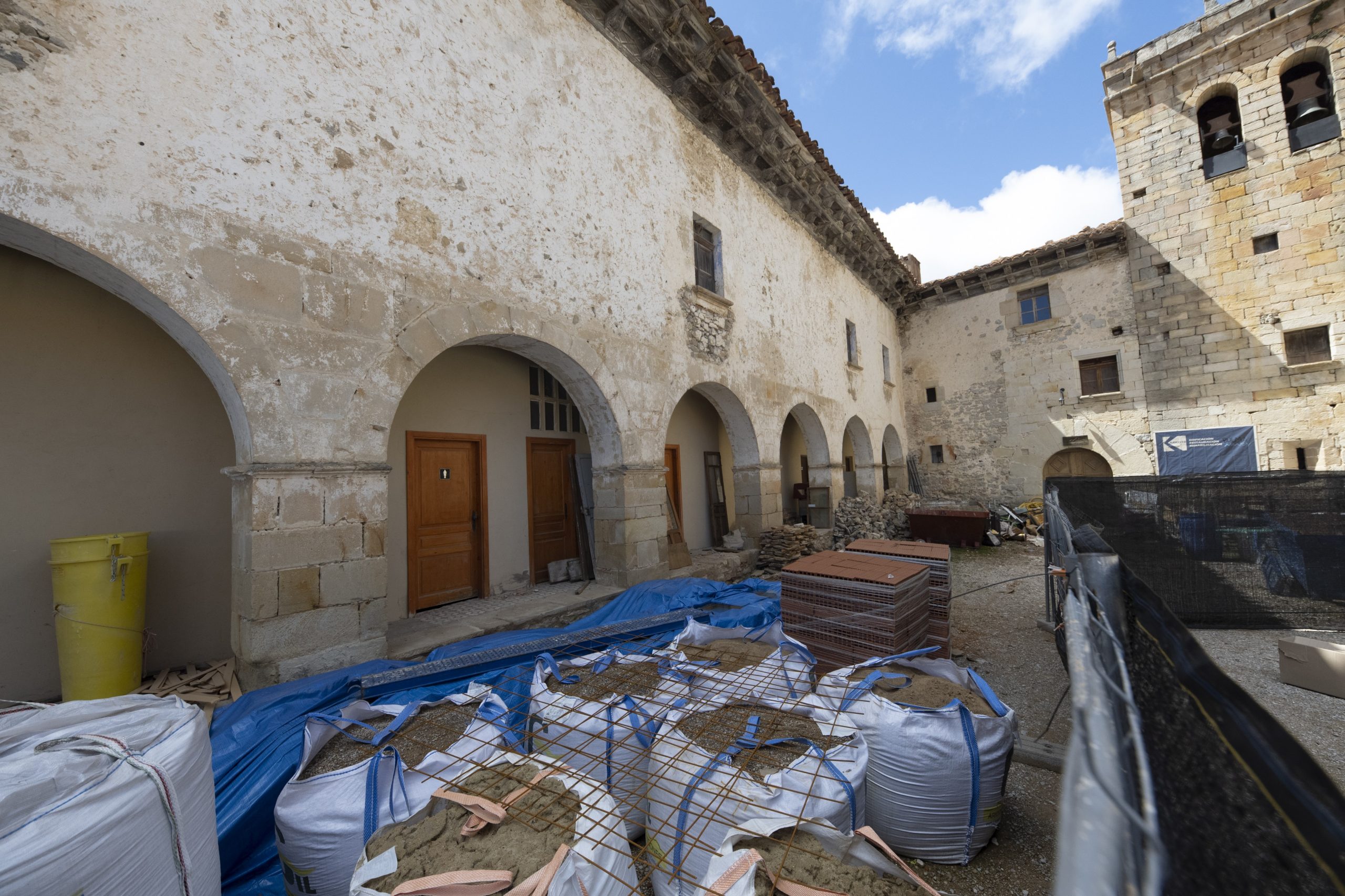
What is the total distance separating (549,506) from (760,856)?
5.71 meters

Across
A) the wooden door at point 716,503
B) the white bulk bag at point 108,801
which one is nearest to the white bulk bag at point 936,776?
the white bulk bag at point 108,801


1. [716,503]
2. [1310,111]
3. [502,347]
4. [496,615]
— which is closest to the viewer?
[496,615]

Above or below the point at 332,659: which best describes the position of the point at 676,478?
above

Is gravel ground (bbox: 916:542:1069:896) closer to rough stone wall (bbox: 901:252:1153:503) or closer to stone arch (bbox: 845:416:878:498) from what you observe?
stone arch (bbox: 845:416:878:498)

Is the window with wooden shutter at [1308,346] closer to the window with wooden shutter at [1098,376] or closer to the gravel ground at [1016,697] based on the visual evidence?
the window with wooden shutter at [1098,376]

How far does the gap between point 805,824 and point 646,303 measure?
5480 millimetres

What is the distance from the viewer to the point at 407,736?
2.16 metres

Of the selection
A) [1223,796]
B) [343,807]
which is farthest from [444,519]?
[1223,796]

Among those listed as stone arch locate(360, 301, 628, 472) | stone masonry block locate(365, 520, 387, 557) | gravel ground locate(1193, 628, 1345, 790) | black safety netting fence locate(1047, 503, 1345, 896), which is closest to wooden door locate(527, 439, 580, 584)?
stone arch locate(360, 301, 628, 472)

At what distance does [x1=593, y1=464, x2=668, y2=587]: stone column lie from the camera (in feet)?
18.4

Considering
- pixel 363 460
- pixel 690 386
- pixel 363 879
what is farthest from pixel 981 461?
pixel 363 879

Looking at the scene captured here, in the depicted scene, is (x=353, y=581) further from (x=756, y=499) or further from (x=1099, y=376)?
(x=1099, y=376)

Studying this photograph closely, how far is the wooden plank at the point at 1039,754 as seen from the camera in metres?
2.77

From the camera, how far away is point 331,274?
363 cm
